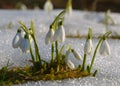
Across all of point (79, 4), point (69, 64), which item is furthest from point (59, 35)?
point (79, 4)

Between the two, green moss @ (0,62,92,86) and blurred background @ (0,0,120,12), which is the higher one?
green moss @ (0,62,92,86)

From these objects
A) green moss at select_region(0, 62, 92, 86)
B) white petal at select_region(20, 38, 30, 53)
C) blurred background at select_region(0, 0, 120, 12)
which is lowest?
blurred background at select_region(0, 0, 120, 12)

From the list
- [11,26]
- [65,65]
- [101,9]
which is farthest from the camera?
→ [101,9]

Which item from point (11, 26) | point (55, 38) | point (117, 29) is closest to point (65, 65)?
point (55, 38)

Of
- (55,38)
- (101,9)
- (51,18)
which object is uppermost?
(55,38)

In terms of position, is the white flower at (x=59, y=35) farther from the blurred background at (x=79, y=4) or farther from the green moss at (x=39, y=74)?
the blurred background at (x=79, y=4)

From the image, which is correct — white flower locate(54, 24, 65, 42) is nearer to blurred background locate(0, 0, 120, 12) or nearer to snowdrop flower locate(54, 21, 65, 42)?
snowdrop flower locate(54, 21, 65, 42)

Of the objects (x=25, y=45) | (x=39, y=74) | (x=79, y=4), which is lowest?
(x=79, y=4)

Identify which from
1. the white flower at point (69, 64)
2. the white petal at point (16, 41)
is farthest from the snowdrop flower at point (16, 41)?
the white flower at point (69, 64)

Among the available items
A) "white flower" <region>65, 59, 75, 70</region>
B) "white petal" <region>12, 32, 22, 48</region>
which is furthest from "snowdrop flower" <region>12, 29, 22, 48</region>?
"white flower" <region>65, 59, 75, 70</region>

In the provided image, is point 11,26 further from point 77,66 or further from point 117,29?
point 77,66

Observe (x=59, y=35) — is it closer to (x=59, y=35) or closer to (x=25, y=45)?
(x=59, y=35)
